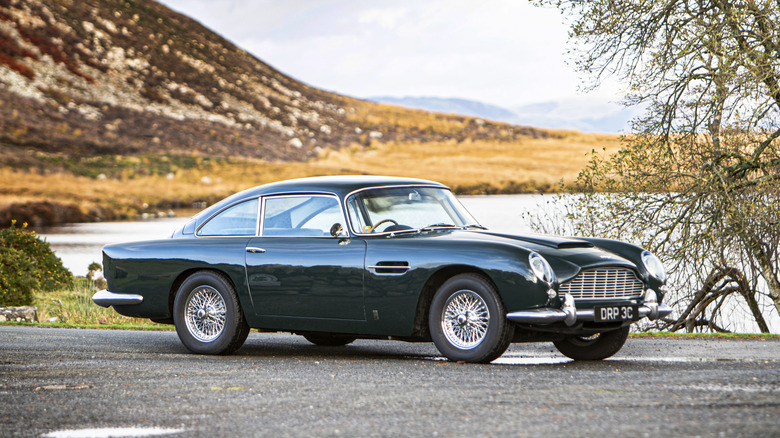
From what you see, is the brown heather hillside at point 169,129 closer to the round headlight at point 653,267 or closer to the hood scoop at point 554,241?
the round headlight at point 653,267

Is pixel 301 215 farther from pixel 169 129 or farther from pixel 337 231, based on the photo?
pixel 169 129

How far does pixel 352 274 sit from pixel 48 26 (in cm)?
5757

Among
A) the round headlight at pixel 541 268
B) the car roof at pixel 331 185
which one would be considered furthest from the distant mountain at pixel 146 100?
the round headlight at pixel 541 268

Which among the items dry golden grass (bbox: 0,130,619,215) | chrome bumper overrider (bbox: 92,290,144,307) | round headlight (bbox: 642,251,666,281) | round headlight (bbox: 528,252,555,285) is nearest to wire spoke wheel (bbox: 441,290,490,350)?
round headlight (bbox: 528,252,555,285)

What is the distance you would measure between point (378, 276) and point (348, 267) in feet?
1.04

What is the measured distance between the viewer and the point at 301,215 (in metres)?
8.47

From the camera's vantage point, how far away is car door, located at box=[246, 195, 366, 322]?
310 inches

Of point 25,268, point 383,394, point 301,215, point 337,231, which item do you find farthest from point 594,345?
point 25,268

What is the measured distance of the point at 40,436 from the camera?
4.78 metres

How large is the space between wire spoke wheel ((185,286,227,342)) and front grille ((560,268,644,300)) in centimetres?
339

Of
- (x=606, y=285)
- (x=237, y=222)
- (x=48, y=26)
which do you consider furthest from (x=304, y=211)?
(x=48, y=26)

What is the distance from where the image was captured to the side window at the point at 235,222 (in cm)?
872

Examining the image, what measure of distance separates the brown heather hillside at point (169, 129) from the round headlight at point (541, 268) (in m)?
39.3

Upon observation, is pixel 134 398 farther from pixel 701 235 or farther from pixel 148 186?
pixel 148 186
